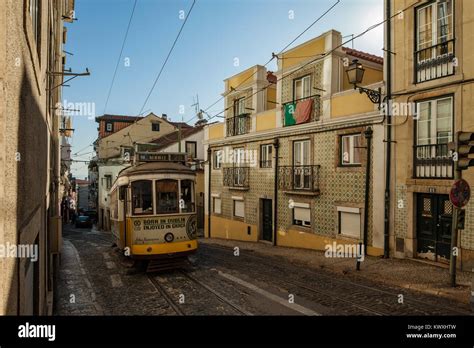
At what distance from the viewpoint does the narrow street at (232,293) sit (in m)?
7.24

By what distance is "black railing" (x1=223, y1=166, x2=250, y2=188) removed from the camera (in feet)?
64.2

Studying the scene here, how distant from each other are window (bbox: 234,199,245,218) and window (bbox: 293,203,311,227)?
180 inches

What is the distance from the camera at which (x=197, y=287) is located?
9.04m

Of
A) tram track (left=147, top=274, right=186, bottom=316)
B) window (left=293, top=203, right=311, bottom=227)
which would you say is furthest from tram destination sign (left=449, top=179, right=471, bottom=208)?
window (left=293, top=203, right=311, bottom=227)

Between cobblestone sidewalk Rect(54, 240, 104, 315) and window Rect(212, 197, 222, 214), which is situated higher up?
window Rect(212, 197, 222, 214)

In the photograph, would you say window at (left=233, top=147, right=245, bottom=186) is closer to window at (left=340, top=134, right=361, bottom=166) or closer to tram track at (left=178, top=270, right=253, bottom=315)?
window at (left=340, top=134, right=361, bottom=166)

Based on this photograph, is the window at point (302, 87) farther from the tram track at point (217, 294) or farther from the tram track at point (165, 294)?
the tram track at point (165, 294)

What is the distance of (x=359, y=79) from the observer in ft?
38.3

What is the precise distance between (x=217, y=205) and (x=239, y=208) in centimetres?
269

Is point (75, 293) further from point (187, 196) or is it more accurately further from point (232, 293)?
point (232, 293)

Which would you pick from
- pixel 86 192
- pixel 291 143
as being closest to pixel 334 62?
pixel 291 143

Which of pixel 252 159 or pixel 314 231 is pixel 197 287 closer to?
pixel 314 231

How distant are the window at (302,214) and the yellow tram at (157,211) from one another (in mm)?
6533
